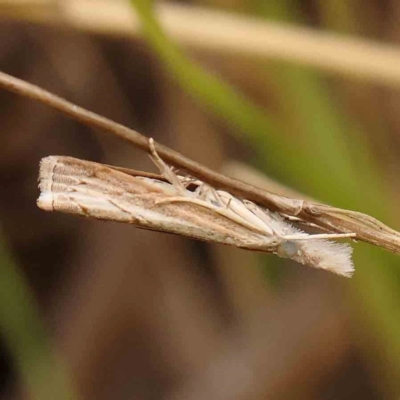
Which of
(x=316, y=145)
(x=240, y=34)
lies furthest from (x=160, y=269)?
(x=240, y=34)

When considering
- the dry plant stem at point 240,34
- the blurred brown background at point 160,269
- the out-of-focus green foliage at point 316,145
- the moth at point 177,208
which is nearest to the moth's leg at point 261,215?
the moth at point 177,208

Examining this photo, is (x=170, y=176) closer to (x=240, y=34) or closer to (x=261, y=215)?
(x=261, y=215)

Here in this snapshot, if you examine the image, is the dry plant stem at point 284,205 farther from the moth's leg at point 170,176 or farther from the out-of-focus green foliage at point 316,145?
the out-of-focus green foliage at point 316,145

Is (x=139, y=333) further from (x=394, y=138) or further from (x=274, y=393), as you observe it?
(x=394, y=138)

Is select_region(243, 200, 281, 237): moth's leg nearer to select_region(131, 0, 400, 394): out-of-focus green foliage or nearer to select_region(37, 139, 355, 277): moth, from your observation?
select_region(37, 139, 355, 277): moth

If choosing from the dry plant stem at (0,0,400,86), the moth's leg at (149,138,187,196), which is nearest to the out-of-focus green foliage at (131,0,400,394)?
the dry plant stem at (0,0,400,86)
